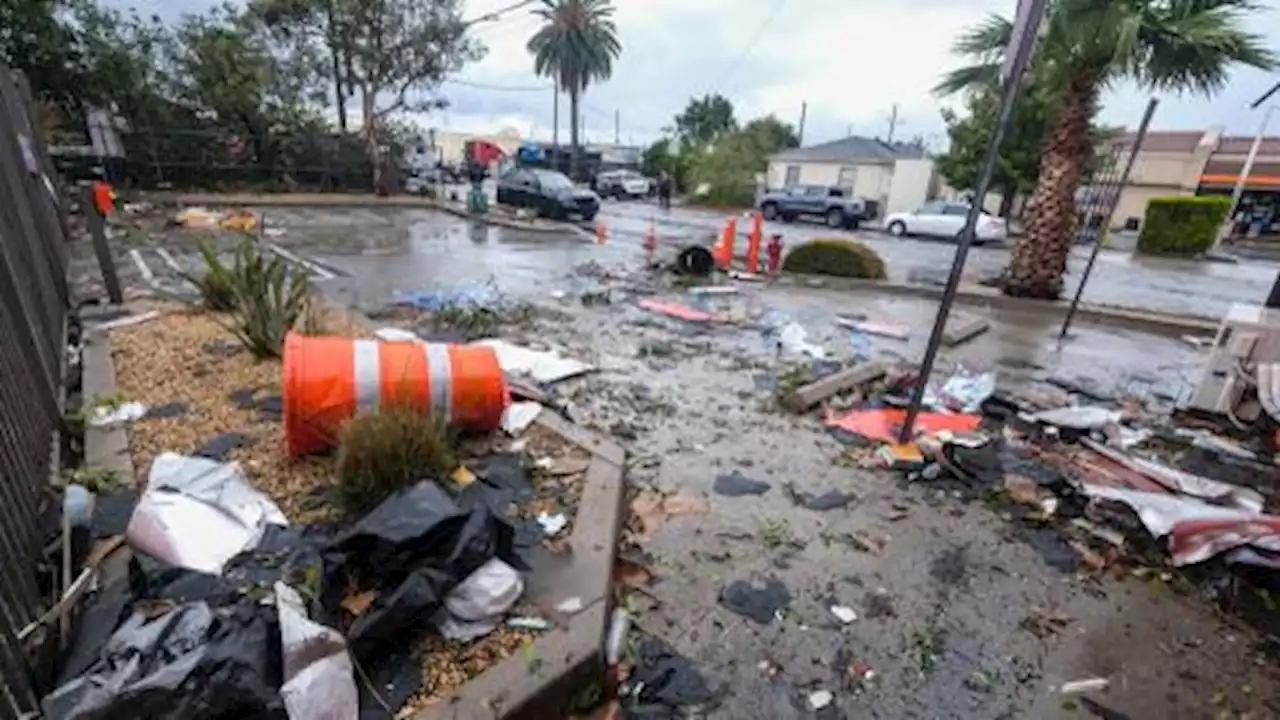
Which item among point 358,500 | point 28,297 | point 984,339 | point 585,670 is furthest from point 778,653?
point 984,339

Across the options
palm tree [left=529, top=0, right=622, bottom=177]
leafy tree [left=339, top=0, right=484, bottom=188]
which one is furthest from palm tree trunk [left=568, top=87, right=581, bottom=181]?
leafy tree [left=339, top=0, right=484, bottom=188]

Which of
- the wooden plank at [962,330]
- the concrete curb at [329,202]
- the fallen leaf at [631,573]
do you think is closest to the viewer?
the fallen leaf at [631,573]

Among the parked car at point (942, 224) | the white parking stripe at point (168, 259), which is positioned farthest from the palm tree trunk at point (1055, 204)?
the parked car at point (942, 224)

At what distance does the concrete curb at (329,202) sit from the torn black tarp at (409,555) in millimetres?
14427

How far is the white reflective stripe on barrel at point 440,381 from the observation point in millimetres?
3363

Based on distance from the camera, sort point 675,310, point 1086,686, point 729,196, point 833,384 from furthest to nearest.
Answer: point 729,196, point 675,310, point 833,384, point 1086,686

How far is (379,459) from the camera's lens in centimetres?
265

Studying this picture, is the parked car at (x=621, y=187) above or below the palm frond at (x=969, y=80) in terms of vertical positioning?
below

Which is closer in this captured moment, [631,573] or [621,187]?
[631,573]

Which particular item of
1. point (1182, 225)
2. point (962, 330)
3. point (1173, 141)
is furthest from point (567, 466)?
point (1173, 141)

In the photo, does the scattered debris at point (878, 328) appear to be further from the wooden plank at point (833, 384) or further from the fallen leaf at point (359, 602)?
the fallen leaf at point (359, 602)

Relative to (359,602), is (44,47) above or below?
above

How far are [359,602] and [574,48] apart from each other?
4165 cm

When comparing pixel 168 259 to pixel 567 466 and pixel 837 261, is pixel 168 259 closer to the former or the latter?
pixel 567 466
